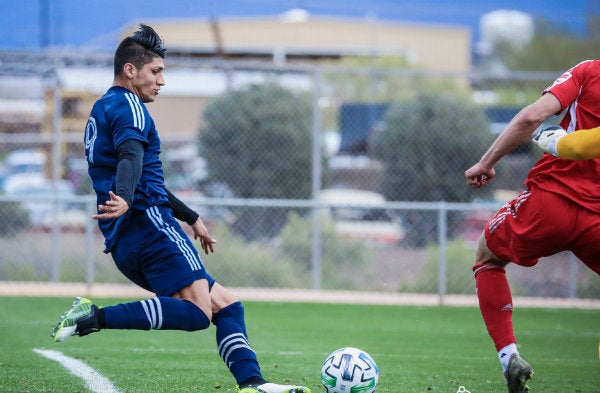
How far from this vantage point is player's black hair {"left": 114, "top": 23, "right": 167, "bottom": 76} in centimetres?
523

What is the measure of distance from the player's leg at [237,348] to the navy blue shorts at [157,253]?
0.31m

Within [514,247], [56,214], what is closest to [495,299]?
[514,247]

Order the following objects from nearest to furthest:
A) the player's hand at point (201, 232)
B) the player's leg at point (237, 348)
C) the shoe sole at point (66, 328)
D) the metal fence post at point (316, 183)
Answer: the shoe sole at point (66, 328) → the player's leg at point (237, 348) → the player's hand at point (201, 232) → the metal fence post at point (316, 183)

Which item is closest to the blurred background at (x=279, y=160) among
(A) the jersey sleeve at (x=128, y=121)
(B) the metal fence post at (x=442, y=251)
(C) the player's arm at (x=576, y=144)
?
(B) the metal fence post at (x=442, y=251)

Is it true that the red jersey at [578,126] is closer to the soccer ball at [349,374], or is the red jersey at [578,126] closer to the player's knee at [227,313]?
the soccer ball at [349,374]

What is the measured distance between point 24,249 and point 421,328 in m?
6.51

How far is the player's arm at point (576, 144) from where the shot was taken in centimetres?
493

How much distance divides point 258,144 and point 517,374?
10940 millimetres

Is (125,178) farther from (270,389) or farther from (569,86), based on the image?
(569,86)

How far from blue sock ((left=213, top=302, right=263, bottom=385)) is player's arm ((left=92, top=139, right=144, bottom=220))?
3.11ft

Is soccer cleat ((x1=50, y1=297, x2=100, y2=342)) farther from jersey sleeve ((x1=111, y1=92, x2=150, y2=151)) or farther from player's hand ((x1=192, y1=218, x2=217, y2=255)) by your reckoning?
player's hand ((x1=192, y1=218, x2=217, y2=255))

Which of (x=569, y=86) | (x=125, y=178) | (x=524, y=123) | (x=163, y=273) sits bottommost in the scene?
(x=163, y=273)

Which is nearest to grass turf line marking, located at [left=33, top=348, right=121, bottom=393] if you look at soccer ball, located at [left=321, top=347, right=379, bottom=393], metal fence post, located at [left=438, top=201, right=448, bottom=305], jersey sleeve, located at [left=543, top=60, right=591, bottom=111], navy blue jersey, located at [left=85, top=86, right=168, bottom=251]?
navy blue jersey, located at [left=85, top=86, right=168, bottom=251]

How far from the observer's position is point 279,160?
617 inches
